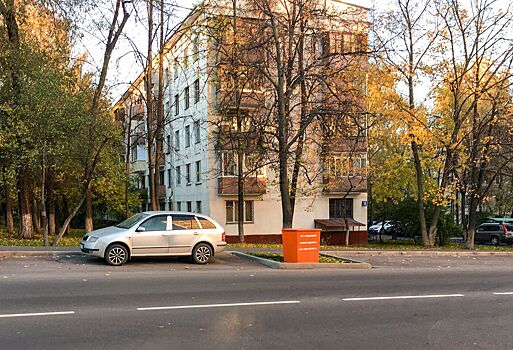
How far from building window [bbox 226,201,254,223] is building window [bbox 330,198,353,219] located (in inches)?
240

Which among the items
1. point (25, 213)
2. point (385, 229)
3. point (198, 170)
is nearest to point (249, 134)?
point (25, 213)

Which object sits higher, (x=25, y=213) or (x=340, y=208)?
(x=25, y=213)

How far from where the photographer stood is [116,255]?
13.0 meters

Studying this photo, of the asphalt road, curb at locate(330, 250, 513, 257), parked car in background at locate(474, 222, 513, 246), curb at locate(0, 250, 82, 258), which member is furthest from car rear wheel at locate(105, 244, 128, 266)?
parked car in background at locate(474, 222, 513, 246)

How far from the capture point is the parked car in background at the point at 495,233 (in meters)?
37.5

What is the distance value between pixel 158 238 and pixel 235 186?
64.3ft

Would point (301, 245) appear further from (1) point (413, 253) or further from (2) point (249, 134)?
(1) point (413, 253)

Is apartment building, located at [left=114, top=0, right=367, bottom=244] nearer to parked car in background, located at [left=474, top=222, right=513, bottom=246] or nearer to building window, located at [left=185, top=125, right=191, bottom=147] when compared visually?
building window, located at [left=185, top=125, right=191, bottom=147]

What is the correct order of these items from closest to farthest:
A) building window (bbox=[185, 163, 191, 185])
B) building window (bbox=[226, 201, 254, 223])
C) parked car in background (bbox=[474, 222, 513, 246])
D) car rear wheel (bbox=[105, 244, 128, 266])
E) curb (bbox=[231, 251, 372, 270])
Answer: car rear wheel (bbox=[105, 244, 128, 266]) < curb (bbox=[231, 251, 372, 270]) < building window (bbox=[226, 201, 254, 223]) < parked car in background (bbox=[474, 222, 513, 246]) < building window (bbox=[185, 163, 191, 185])

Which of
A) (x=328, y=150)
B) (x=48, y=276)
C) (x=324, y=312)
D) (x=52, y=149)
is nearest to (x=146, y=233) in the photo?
(x=48, y=276)

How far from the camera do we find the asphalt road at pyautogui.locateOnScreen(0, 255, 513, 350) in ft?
19.9

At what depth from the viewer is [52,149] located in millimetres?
16594

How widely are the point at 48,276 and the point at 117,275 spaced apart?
4.83ft

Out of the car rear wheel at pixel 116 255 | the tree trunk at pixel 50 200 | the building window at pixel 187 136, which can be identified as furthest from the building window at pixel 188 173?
the car rear wheel at pixel 116 255
